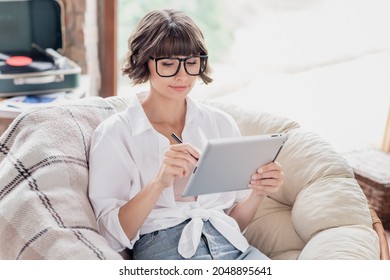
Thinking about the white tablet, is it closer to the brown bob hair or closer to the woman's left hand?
the woman's left hand

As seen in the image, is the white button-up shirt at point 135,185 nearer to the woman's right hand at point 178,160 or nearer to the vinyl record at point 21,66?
the woman's right hand at point 178,160

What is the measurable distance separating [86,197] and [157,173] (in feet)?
0.61

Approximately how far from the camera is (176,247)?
1.29m

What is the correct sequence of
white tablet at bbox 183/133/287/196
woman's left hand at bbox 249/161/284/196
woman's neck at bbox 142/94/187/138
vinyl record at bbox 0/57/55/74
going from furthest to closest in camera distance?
1. vinyl record at bbox 0/57/55/74
2. woman's neck at bbox 142/94/187/138
3. woman's left hand at bbox 249/161/284/196
4. white tablet at bbox 183/133/287/196

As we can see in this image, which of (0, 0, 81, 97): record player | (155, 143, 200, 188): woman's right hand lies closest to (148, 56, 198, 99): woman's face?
(155, 143, 200, 188): woman's right hand

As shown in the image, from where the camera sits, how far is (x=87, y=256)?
3.74ft

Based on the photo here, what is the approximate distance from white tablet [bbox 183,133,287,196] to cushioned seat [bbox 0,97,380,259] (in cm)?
26

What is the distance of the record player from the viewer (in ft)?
6.48

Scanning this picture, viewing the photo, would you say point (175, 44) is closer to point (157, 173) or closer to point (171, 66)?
point (171, 66)

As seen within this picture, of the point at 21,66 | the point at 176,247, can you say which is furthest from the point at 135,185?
the point at 21,66

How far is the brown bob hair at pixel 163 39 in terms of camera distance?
4.27 feet

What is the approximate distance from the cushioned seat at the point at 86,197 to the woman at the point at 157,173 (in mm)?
81

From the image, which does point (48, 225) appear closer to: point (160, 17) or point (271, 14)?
point (160, 17)
